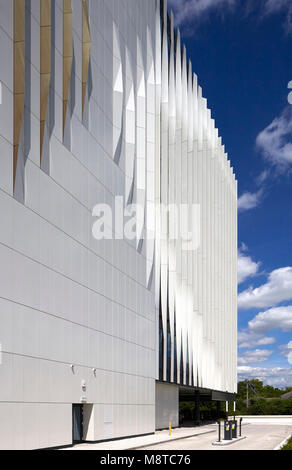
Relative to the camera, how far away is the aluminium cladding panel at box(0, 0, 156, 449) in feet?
77.7

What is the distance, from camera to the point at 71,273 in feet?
97.1

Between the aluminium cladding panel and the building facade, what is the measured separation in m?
0.09

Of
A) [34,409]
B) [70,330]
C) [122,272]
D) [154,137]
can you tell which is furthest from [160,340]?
[34,409]

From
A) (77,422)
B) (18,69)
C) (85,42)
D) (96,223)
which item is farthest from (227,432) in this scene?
(18,69)

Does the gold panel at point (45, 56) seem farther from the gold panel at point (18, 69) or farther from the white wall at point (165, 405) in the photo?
the white wall at point (165, 405)

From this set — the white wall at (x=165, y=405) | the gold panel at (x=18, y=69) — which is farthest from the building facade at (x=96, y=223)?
the white wall at (x=165, y=405)

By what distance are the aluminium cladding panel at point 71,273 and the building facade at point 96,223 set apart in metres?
0.09

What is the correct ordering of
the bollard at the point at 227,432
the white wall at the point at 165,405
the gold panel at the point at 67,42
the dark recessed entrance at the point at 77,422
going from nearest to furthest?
1. the gold panel at the point at 67,42
2. the dark recessed entrance at the point at 77,422
3. the bollard at the point at 227,432
4. the white wall at the point at 165,405

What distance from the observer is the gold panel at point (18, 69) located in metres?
24.4

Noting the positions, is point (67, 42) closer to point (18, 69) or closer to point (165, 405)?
point (18, 69)

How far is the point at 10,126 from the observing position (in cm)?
2395

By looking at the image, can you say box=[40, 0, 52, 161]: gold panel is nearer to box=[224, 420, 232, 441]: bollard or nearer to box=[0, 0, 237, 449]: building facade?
box=[0, 0, 237, 449]: building facade

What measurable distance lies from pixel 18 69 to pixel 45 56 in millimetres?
3070

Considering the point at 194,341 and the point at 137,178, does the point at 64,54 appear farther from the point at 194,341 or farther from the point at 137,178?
the point at 194,341
